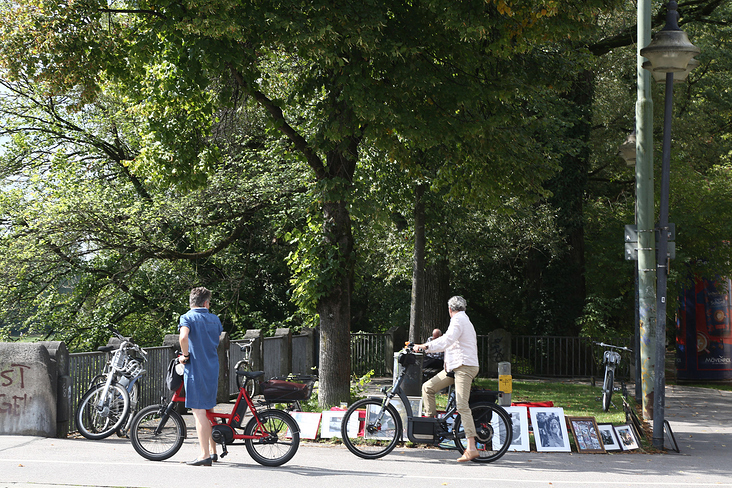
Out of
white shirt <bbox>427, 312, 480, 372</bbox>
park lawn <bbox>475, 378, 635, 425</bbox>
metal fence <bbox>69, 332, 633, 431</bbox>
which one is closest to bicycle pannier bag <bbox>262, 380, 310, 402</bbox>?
white shirt <bbox>427, 312, 480, 372</bbox>

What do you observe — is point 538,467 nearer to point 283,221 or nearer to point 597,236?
point 283,221

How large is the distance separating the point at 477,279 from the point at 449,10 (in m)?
15.6

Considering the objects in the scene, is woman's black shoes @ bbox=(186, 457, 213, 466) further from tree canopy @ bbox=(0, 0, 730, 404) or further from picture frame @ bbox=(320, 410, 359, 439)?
tree canopy @ bbox=(0, 0, 730, 404)

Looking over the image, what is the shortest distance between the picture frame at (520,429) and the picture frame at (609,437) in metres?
0.98

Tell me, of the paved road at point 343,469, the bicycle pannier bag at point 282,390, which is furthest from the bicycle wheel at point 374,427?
the bicycle pannier bag at point 282,390

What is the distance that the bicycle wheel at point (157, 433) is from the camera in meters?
8.23

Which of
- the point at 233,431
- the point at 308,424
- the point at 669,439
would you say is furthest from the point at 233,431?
the point at 669,439

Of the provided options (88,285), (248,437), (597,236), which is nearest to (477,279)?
(597,236)

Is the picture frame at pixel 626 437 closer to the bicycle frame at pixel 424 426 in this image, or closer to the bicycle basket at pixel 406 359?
the bicycle frame at pixel 424 426

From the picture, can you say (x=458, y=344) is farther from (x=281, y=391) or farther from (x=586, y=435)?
(x=586, y=435)

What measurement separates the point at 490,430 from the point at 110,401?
4.91 m

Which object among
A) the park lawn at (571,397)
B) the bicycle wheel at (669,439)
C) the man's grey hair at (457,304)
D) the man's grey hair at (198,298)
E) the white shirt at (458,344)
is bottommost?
the park lawn at (571,397)

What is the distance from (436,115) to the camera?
11531 millimetres

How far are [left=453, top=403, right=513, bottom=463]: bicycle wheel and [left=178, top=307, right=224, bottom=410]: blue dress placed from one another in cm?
301
